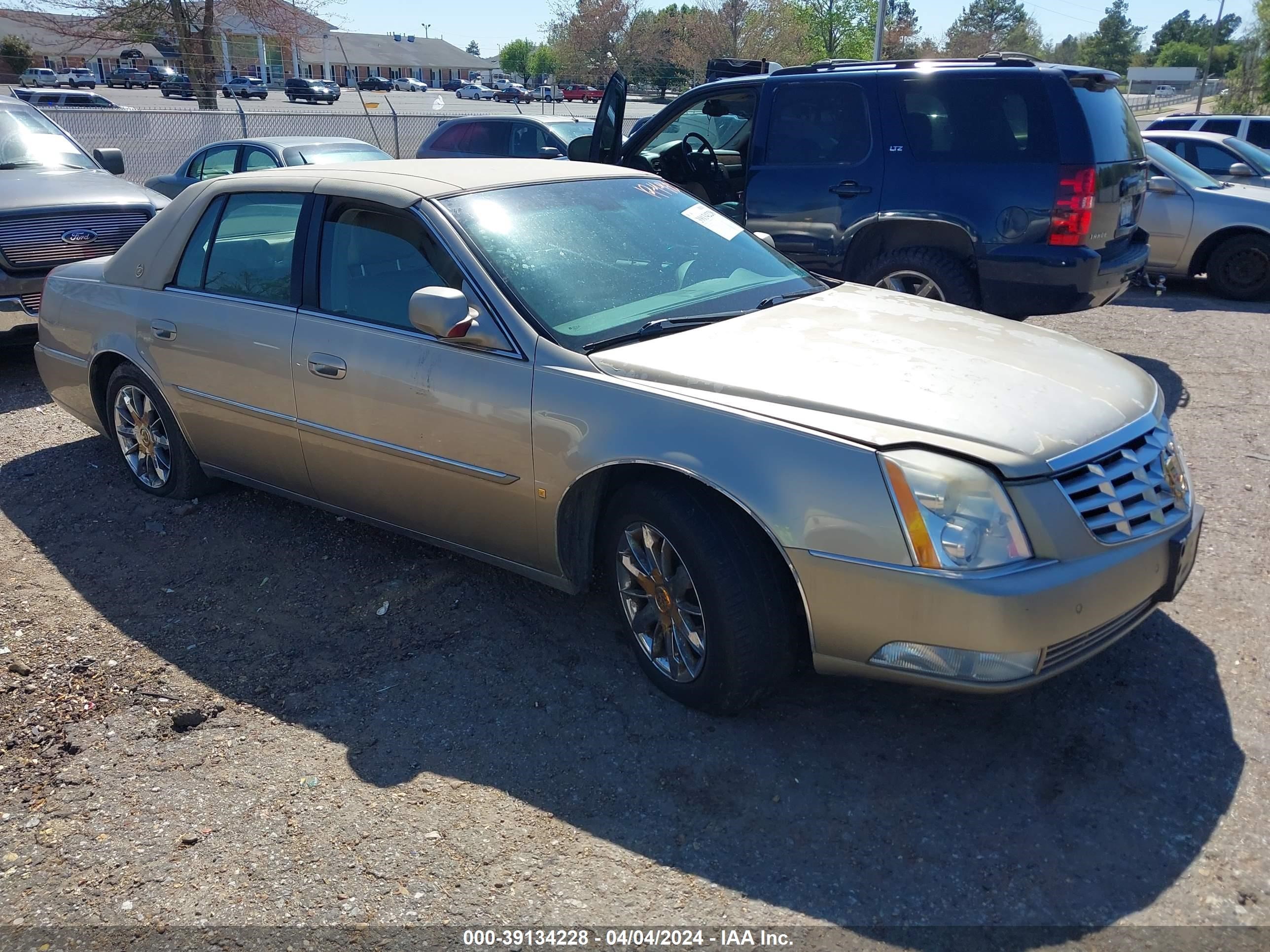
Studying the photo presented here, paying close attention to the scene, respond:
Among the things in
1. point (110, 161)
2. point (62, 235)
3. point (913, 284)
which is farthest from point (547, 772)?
point (110, 161)

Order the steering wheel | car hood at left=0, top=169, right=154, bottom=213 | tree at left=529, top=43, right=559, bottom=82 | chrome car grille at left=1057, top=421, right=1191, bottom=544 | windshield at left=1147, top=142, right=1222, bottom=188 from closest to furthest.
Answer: chrome car grille at left=1057, top=421, right=1191, bottom=544
car hood at left=0, top=169, right=154, bottom=213
the steering wheel
windshield at left=1147, top=142, right=1222, bottom=188
tree at left=529, top=43, right=559, bottom=82

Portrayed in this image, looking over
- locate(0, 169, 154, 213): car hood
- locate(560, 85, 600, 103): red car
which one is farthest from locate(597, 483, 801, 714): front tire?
locate(560, 85, 600, 103): red car

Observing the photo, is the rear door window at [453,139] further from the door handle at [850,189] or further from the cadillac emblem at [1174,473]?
the cadillac emblem at [1174,473]

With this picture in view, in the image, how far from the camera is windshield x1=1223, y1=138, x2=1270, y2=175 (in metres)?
11.3

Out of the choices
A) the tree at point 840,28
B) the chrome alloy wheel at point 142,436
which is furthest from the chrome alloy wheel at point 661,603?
the tree at point 840,28

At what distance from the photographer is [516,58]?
99812 mm

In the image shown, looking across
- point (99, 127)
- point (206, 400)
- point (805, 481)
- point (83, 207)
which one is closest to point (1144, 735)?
point (805, 481)

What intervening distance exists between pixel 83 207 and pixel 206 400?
4210 mm

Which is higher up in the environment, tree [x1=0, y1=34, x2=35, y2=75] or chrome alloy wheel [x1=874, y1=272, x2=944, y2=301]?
tree [x1=0, y1=34, x2=35, y2=75]

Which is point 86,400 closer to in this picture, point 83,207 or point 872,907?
point 83,207

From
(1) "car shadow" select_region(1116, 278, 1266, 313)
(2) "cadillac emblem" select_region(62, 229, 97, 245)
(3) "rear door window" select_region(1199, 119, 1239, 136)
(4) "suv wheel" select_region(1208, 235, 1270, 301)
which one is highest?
(3) "rear door window" select_region(1199, 119, 1239, 136)

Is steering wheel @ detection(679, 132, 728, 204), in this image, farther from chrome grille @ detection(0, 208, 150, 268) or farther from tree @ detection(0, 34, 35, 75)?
tree @ detection(0, 34, 35, 75)

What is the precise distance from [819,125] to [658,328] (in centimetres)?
435

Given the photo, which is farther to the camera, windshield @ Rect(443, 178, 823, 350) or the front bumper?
windshield @ Rect(443, 178, 823, 350)
